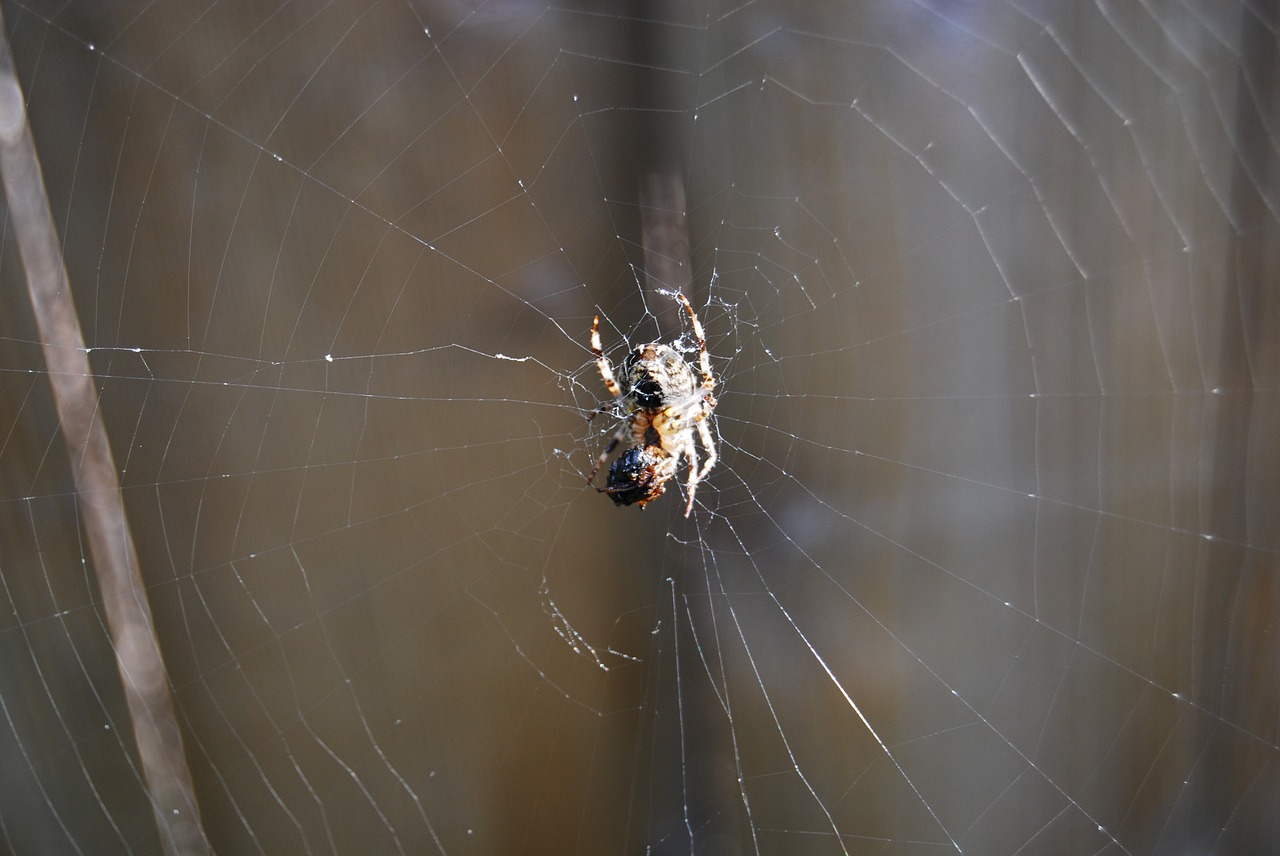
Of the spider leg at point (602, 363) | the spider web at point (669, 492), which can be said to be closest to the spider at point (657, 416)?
the spider leg at point (602, 363)

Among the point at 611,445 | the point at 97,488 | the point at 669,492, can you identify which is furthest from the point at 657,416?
the point at 97,488

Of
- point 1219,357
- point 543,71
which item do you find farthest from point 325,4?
point 1219,357

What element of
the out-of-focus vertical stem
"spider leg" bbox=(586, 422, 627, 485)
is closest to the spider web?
the out-of-focus vertical stem

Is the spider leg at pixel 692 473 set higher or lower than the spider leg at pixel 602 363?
lower

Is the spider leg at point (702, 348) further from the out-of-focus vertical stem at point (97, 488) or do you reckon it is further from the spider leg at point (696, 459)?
the out-of-focus vertical stem at point (97, 488)

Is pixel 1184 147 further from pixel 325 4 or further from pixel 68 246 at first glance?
pixel 68 246

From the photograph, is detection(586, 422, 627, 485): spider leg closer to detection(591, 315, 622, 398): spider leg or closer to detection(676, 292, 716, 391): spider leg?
detection(591, 315, 622, 398): spider leg
